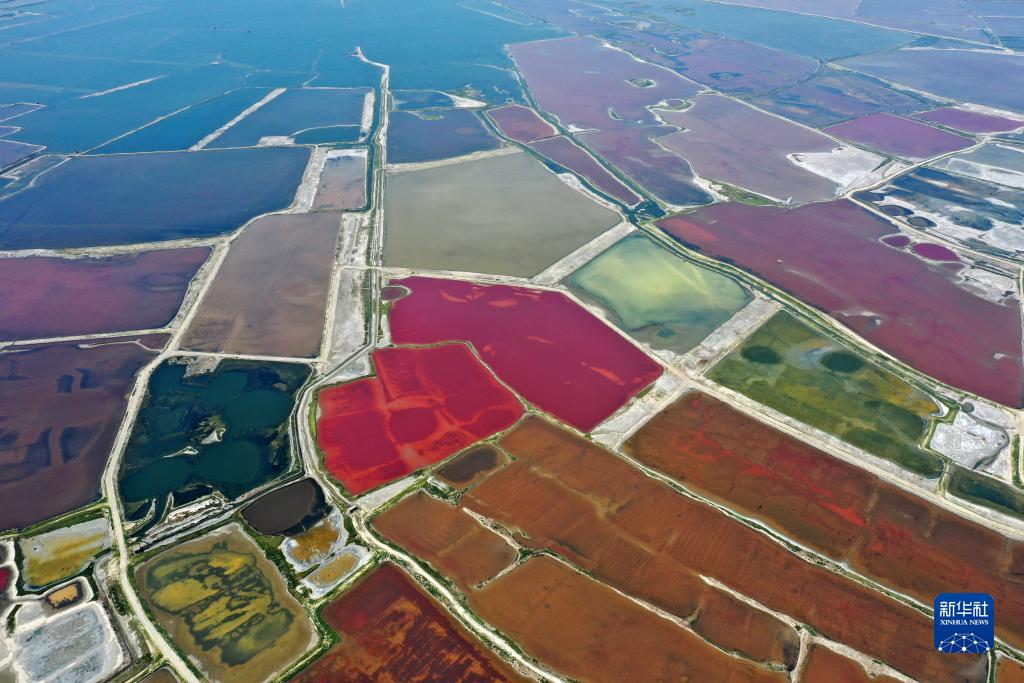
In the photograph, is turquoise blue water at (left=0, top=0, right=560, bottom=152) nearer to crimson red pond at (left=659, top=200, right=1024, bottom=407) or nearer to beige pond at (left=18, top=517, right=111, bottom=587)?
crimson red pond at (left=659, top=200, right=1024, bottom=407)

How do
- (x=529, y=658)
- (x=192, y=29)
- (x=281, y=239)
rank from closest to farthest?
(x=529, y=658), (x=281, y=239), (x=192, y=29)

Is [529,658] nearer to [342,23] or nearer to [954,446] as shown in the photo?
[954,446]

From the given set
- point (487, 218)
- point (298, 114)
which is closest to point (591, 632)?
point (487, 218)

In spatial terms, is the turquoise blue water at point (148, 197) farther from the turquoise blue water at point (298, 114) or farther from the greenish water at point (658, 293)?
the greenish water at point (658, 293)

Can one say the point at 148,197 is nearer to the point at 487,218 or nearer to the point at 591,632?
the point at 487,218

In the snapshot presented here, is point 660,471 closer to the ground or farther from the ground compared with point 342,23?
closer to the ground

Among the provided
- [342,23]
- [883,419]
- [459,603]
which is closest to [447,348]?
[459,603]

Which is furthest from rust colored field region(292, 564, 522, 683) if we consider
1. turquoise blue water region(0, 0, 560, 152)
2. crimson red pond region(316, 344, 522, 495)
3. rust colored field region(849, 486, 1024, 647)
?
turquoise blue water region(0, 0, 560, 152)
